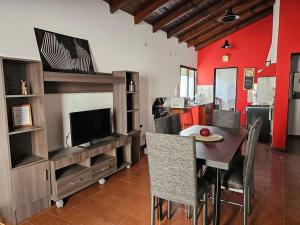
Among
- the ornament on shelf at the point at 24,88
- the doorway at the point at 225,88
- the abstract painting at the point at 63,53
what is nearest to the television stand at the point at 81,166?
the ornament on shelf at the point at 24,88

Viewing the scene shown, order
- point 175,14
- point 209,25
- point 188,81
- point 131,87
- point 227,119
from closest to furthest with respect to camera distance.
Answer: point 227,119 < point 131,87 < point 175,14 < point 209,25 < point 188,81

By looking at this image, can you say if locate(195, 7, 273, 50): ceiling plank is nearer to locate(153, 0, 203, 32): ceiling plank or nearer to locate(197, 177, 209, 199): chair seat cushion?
locate(153, 0, 203, 32): ceiling plank

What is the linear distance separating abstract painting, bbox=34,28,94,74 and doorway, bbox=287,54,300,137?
4.61 meters

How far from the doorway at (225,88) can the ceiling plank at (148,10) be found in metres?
3.97

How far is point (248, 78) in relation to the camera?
6590 mm

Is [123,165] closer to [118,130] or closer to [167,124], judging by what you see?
[118,130]

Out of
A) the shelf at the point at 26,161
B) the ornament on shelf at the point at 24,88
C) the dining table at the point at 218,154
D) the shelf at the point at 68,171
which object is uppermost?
the ornament on shelf at the point at 24,88

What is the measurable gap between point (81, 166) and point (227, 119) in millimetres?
2219

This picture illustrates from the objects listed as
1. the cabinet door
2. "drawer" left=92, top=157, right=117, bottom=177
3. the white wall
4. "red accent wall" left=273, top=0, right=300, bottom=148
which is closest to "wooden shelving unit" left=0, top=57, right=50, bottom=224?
the cabinet door

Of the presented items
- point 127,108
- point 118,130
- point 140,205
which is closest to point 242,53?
point 127,108

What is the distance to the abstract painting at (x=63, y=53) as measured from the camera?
2566mm

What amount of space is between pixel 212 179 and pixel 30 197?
1.88 metres

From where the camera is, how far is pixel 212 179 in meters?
2.10

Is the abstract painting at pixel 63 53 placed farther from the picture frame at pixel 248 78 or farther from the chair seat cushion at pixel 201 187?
the picture frame at pixel 248 78
